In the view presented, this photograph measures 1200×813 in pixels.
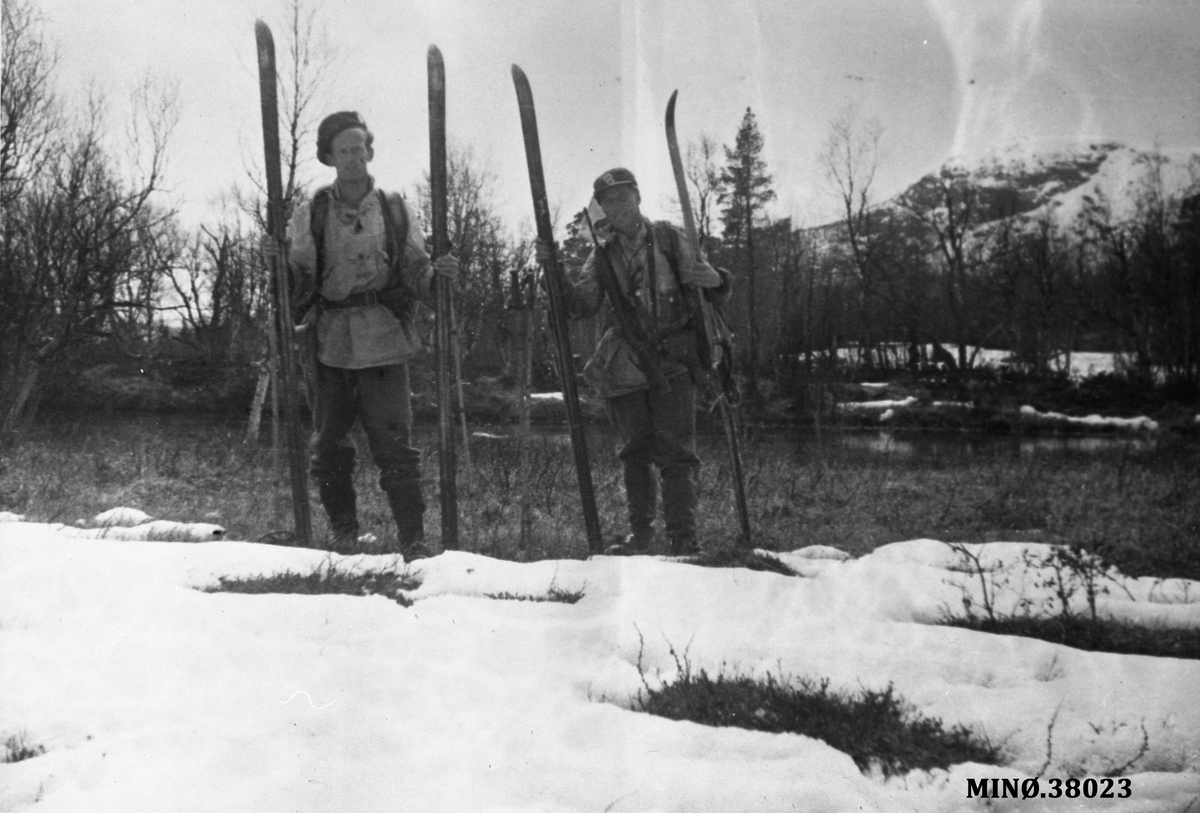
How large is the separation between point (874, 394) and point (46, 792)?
77.2ft

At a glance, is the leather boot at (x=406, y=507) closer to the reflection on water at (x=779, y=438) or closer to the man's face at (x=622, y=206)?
the man's face at (x=622, y=206)

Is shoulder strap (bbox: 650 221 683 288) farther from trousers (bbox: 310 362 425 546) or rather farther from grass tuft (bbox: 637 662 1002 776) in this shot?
grass tuft (bbox: 637 662 1002 776)

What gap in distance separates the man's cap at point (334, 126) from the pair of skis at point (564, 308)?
792 millimetres

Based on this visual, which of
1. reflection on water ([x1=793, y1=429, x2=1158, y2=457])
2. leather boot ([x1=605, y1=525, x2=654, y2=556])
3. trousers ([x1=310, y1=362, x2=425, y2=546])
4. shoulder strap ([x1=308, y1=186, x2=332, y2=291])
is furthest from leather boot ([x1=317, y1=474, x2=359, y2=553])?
reflection on water ([x1=793, y1=429, x2=1158, y2=457])

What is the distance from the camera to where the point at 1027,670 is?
2383mm

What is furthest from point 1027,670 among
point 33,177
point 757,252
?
point 757,252

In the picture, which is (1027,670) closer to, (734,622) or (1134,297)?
(734,622)

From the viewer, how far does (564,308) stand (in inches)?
169

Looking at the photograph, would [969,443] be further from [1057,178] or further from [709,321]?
[709,321]

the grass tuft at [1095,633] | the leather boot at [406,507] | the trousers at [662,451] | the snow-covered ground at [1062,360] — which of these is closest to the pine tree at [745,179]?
the trousers at [662,451]

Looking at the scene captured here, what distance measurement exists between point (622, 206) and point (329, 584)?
86.8 inches

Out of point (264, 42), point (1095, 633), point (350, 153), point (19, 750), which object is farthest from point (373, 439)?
point (1095, 633)

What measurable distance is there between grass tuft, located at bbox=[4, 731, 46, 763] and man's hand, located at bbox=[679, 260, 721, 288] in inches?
123

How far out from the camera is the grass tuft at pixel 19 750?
188 centimetres
